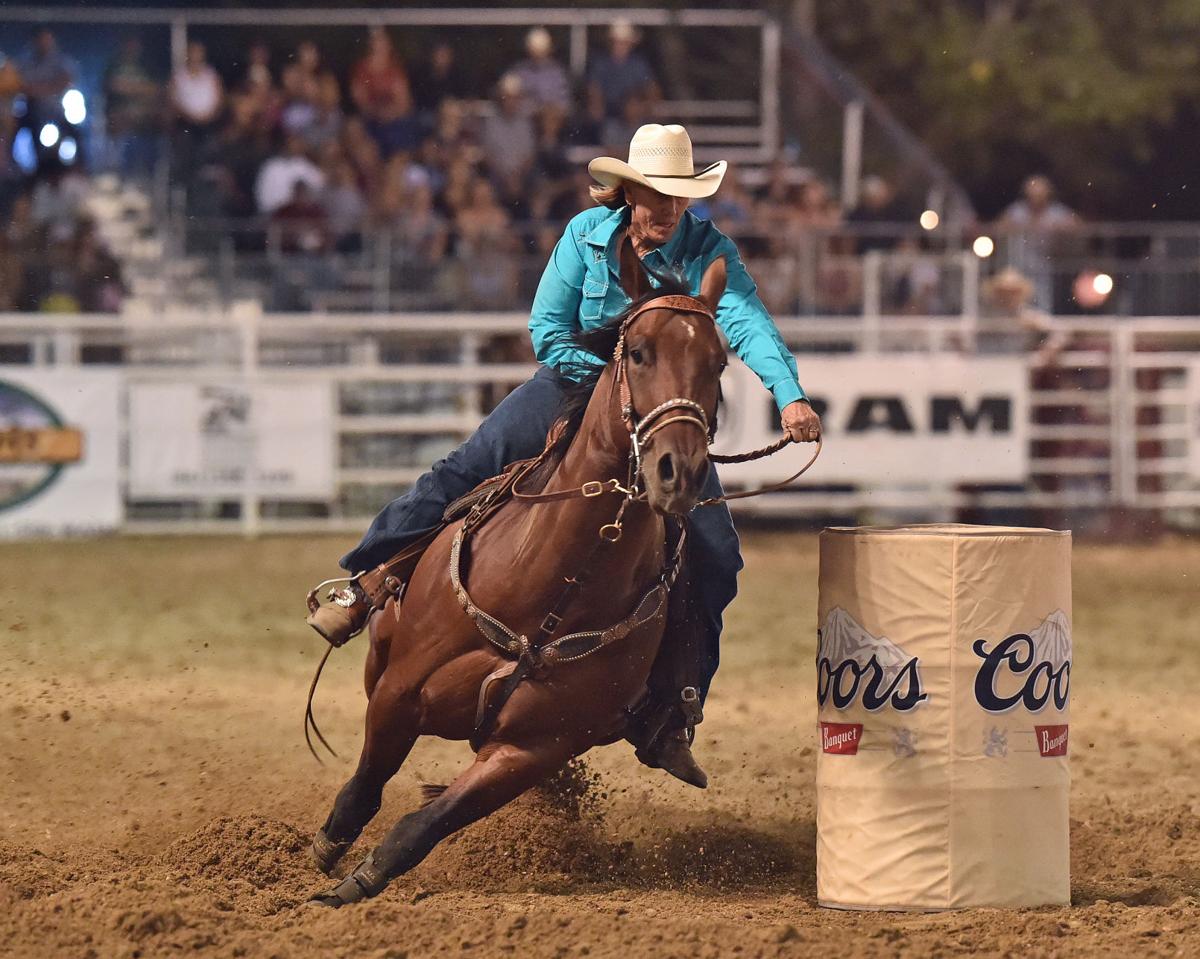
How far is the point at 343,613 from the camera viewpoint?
16.2 feet

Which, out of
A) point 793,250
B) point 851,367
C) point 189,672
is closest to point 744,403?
point 851,367

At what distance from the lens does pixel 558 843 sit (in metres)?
5.34

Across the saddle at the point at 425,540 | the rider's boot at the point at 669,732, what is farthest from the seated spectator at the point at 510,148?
the rider's boot at the point at 669,732

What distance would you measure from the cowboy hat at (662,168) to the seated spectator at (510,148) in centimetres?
1080

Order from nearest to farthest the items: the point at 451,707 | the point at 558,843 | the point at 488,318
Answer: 1. the point at 451,707
2. the point at 558,843
3. the point at 488,318

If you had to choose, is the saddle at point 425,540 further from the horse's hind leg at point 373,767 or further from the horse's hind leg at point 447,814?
the horse's hind leg at point 447,814

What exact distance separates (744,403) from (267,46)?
7848 mm

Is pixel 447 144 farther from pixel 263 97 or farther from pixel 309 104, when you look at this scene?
pixel 263 97

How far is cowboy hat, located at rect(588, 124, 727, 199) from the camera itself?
4418 millimetres

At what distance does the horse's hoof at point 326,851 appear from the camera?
194 inches

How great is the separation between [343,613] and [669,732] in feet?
3.11

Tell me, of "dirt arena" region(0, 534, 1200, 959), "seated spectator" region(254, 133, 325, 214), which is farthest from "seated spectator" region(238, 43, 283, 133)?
"dirt arena" region(0, 534, 1200, 959)

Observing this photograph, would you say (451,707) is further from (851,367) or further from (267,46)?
(267,46)

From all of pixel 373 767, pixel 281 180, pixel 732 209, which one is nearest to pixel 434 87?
pixel 281 180
